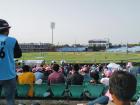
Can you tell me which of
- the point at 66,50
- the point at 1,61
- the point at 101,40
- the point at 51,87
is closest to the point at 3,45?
the point at 1,61

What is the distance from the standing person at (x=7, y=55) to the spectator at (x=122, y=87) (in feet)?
12.1

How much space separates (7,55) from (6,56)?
1.0 inches

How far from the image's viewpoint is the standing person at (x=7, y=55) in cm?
785

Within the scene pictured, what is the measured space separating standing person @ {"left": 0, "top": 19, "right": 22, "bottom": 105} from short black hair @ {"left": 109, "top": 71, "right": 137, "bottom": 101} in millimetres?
3720

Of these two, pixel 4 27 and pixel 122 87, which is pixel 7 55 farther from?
pixel 122 87

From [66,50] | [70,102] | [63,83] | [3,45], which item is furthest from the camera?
[66,50]

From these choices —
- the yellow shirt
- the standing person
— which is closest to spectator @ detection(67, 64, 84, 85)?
the yellow shirt

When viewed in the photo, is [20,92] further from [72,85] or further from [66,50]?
[66,50]

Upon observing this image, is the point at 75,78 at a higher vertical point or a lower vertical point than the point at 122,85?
lower

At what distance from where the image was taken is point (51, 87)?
1462cm

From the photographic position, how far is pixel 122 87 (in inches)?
172

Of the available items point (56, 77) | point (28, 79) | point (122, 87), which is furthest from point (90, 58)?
point (122, 87)

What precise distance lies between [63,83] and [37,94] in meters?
1.00

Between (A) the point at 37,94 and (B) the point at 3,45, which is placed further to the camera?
(A) the point at 37,94
